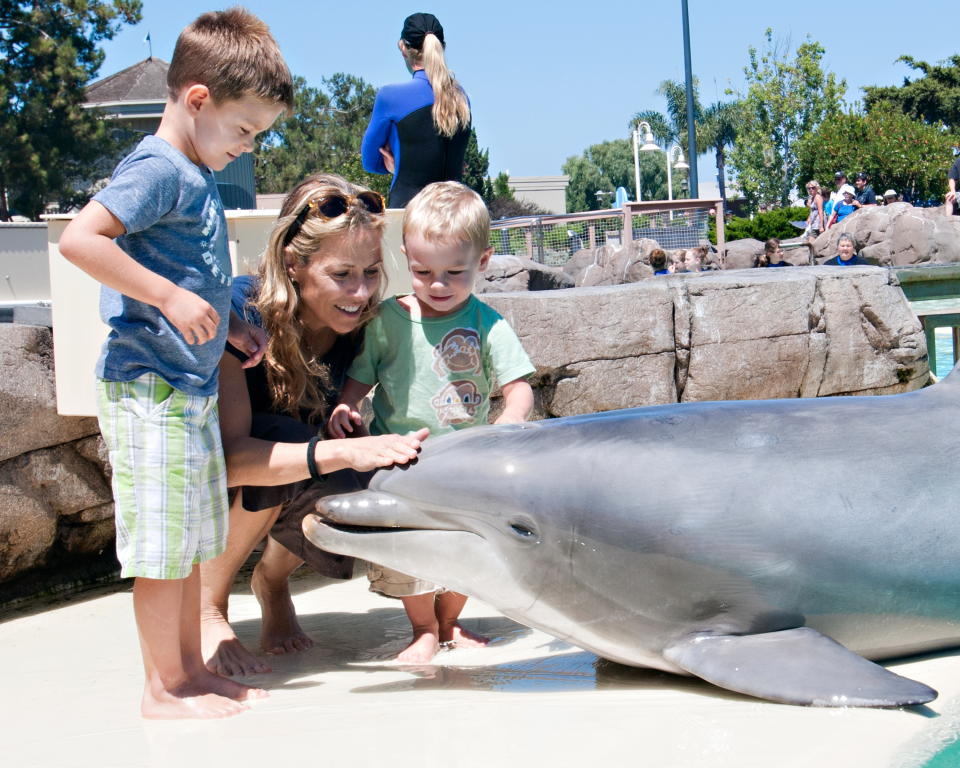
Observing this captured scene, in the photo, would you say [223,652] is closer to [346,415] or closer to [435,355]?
[346,415]

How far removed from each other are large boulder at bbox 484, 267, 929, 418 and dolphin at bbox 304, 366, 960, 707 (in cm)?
265

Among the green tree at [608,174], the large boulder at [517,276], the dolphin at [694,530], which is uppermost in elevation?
the green tree at [608,174]

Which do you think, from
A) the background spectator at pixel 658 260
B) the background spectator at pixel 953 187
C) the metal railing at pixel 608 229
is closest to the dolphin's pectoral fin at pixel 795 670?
the background spectator at pixel 658 260

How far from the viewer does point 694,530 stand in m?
2.97

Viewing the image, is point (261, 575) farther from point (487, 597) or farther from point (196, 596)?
point (487, 597)

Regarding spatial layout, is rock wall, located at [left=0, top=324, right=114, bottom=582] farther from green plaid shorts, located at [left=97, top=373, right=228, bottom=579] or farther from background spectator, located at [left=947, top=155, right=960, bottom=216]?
background spectator, located at [left=947, top=155, right=960, bottom=216]

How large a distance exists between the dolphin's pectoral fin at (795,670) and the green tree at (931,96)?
5879 cm

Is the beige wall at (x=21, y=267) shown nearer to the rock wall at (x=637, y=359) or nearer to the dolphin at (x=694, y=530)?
the rock wall at (x=637, y=359)

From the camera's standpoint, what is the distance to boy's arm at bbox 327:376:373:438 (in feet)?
11.8

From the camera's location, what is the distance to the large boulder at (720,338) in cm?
592

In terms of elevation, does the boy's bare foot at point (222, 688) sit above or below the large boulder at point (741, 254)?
below

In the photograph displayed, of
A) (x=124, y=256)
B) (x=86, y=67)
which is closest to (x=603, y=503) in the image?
(x=124, y=256)

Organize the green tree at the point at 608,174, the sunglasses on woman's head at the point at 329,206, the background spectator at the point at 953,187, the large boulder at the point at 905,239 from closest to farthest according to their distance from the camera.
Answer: the sunglasses on woman's head at the point at 329,206 < the background spectator at the point at 953,187 < the large boulder at the point at 905,239 < the green tree at the point at 608,174

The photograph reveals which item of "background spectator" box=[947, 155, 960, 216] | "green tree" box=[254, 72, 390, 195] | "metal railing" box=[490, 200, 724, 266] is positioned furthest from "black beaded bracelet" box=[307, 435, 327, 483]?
"green tree" box=[254, 72, 390, 195]
